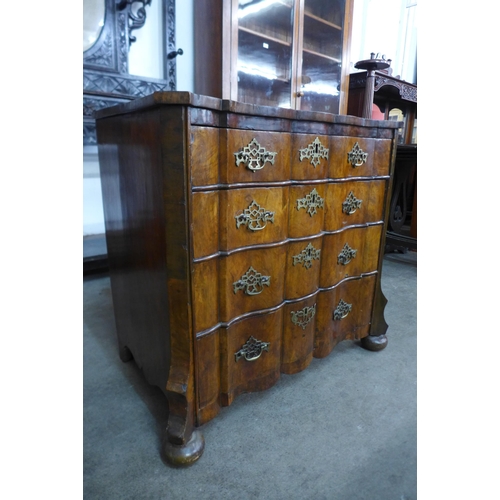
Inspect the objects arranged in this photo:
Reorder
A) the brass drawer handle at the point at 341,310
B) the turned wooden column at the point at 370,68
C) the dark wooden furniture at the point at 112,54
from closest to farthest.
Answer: the brass drawer handle at the point at 341,310, the turned wooden column at the point at 370,68, the dark wooden furniture at the point at 112,54

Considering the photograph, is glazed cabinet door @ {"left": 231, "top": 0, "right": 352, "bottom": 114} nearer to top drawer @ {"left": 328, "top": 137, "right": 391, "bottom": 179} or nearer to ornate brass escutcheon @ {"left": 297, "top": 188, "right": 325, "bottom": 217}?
top drawer @ {"left": 328, "top": 137, "right": 391, "bottom": 179}

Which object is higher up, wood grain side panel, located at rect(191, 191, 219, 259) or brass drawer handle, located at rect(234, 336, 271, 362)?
wood grain side panel, located at rect(191, 191, 219, 259)

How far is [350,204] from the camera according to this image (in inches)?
50.5

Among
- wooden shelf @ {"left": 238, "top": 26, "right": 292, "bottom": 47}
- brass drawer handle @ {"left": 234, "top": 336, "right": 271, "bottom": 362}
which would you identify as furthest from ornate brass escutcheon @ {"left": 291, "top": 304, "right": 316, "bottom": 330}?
wooden shelf @ {"left": 238, "top": 26, "right": 292, "bottom": 47}

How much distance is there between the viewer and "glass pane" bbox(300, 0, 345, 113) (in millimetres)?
2304

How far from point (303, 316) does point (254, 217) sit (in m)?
0.42

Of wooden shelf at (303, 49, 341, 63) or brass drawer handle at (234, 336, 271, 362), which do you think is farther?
wooden shelf at (303, 49, 341, 63)

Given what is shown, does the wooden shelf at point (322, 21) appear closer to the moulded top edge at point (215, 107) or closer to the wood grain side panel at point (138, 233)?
the moulded top edge at point (215, 107)

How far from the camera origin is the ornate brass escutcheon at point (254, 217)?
98cm

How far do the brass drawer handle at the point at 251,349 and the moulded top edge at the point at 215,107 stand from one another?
649 millimetres

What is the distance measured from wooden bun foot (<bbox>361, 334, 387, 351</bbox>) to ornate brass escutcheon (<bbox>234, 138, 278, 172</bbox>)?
1006mm

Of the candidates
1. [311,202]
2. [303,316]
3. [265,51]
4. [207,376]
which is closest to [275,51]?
[265,51]

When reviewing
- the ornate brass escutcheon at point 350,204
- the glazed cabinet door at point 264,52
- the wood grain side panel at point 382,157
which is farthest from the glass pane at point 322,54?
the ornate brass escutcheon at point 350,204
